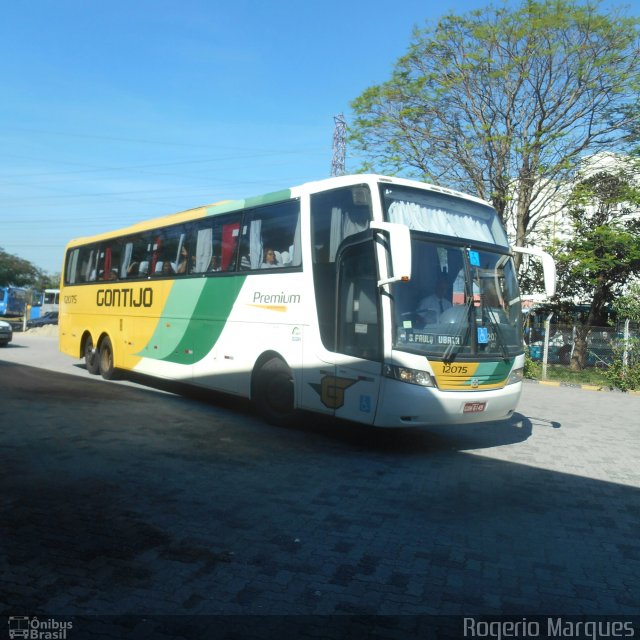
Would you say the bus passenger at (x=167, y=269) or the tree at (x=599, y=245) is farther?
the tree at (x=599, y=245)

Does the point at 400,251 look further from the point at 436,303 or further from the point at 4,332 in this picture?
the point at 4,332

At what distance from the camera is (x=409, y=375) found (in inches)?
283

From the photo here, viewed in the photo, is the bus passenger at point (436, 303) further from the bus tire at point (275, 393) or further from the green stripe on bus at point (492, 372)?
the bus tire at point (275, 393)

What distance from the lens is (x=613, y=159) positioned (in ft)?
72.6

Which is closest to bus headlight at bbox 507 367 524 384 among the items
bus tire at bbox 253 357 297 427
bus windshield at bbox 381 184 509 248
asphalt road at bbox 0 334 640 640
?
asphalt road at bbox 0 334 640 640

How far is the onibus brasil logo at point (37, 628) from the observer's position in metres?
3.15

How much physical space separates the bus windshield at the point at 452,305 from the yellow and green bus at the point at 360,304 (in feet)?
0.05

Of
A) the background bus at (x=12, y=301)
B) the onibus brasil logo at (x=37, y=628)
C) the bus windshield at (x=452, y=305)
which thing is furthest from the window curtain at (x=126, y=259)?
the background bus at (x=12, y=301)

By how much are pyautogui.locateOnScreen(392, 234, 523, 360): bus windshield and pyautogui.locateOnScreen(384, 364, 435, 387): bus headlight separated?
23 cm

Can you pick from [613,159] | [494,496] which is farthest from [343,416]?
[613,159]

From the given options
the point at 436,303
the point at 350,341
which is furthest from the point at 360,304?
the point at 436,303

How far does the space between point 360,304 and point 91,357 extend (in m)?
9.19

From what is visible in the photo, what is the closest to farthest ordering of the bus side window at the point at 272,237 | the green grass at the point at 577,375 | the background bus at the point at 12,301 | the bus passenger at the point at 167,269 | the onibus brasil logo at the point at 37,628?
the onibus brasil logo at the point at 37,628, the bus side window at the point at 272,237, the bus passenger at the point at 167,269, the green grass at the point at 577,375, the background bus at the point at 12,301

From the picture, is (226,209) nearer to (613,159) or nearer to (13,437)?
(13,437)
